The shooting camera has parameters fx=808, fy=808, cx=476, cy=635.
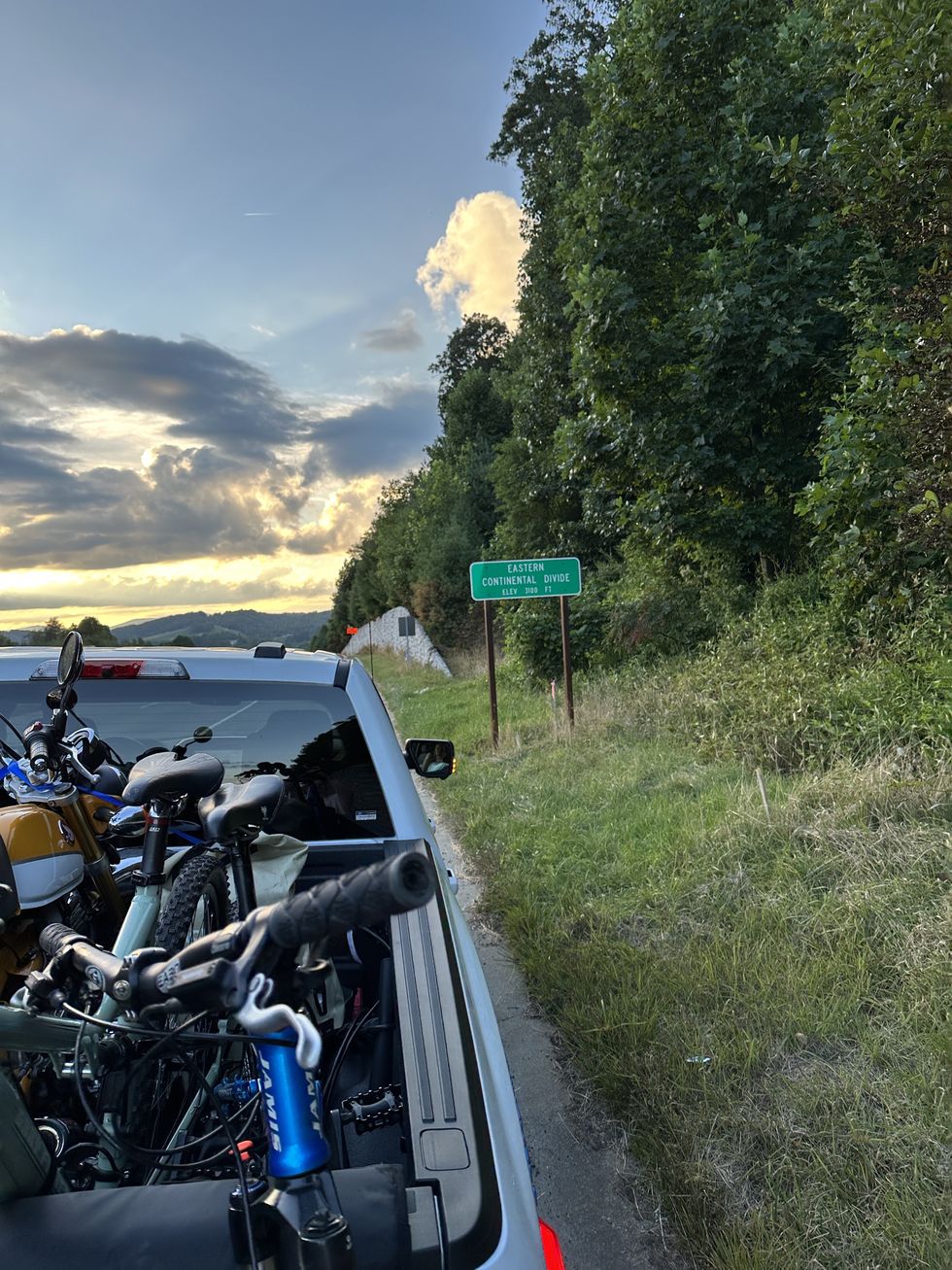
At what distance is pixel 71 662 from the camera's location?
2.34m

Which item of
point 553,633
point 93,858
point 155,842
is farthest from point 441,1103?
point 553,633

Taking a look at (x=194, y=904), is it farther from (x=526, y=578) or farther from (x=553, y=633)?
(x=553, y=633)

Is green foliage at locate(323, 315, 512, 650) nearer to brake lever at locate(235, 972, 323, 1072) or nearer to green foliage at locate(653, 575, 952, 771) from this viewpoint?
green foliage at locate(653, 575, 952, 771)

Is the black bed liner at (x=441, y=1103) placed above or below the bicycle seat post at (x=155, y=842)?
below

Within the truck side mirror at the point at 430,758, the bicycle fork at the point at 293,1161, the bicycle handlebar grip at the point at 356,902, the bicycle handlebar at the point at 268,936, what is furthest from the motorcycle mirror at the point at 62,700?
the bicycle handlebar grip at the point at 356,902

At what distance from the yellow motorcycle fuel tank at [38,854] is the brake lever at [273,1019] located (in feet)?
4.18

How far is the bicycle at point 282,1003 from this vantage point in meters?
0.89

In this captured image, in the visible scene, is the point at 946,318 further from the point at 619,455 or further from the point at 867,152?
the point at 619,455

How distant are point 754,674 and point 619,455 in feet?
14.6

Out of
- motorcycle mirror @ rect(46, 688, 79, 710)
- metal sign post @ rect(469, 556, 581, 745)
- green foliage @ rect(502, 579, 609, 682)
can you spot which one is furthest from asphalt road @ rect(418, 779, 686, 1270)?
green foliage @ rect(502, 579, 609, 682)

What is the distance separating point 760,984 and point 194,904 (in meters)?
2.88

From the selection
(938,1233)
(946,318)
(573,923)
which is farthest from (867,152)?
(938,1233)

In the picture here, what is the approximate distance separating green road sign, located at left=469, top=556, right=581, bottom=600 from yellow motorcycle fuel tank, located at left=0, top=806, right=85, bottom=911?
29.8 feet

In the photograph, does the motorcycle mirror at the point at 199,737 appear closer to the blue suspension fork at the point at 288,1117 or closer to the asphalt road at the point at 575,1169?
the blue suspension fork at the point at 288,1117
